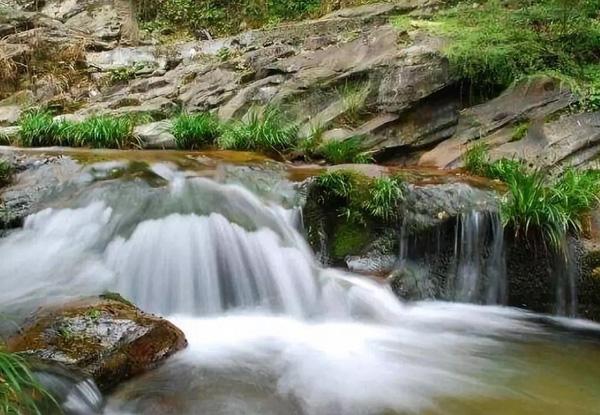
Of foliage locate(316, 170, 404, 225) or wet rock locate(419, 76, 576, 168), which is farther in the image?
wet rock locate(419, 76, 576, 168)

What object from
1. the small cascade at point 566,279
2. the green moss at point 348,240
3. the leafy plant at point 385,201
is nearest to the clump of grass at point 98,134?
the green moss at point 348,240

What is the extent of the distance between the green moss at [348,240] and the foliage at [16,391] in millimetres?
3625

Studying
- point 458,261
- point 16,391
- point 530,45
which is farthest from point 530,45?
point 16,391

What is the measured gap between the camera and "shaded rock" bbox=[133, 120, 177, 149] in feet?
28.0

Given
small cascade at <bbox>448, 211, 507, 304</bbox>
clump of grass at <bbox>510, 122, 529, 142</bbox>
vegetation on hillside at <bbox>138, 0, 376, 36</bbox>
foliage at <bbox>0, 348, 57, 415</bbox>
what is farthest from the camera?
vegetation on hillside at <bbox>138, 0, 376, 36</bbox>

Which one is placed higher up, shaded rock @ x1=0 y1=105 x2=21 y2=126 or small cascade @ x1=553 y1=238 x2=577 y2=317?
shaded rock @ x1=0 y1=105 x2=21 y2=126

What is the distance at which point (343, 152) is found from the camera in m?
7.56

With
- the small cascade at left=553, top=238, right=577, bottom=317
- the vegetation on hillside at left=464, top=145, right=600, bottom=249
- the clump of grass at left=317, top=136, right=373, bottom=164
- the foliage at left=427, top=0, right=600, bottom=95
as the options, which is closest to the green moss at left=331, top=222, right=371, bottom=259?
the vegetation on hillside at left=464, top=145, right=600, bottom=249

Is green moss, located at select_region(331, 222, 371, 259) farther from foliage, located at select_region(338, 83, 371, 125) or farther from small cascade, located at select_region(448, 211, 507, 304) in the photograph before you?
foliage, located at select_region(338, 83, 371, 125)

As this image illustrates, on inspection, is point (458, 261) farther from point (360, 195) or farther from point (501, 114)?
point (501, 114)

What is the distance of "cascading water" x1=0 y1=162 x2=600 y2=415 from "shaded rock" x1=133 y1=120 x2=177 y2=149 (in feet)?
6.21

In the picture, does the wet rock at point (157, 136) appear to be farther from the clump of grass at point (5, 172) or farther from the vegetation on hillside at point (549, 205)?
the vegetation on hillside at point (549, 205)

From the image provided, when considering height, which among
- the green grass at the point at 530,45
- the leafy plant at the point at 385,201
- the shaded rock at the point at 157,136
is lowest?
the leafy plant at the point at 385,201

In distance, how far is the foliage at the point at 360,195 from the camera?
5887 mm
